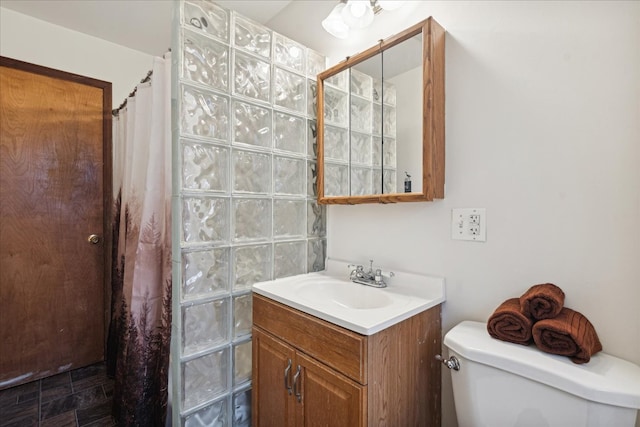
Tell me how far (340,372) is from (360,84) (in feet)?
4.01

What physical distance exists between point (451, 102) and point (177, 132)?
107 cm

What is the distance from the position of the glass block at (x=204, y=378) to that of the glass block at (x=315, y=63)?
1.44 m

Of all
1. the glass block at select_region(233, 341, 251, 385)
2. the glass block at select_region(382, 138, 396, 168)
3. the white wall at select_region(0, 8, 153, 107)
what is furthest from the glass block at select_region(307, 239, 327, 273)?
the white wall at select_region(0, 8, 153, 107)

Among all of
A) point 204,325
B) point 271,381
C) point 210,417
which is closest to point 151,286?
Result: point 204,325

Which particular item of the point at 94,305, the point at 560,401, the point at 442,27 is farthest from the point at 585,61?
the point at 94,305

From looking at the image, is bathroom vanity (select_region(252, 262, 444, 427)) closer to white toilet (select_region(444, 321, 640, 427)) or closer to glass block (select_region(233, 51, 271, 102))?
white toilet (select_region(444, 321, 640, 427))

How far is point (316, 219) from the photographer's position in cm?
165

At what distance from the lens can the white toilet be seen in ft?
2.20

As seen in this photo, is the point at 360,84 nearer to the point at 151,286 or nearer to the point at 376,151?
the point at 376,151

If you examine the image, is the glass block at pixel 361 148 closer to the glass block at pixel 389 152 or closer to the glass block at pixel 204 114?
the glass block at pixel 389 152

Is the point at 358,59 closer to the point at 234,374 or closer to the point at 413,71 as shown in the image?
the point at 413,71

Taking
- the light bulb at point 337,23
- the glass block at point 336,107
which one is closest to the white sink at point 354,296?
the glass block at point 336,107

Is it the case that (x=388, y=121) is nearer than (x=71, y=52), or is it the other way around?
(x=388, y=121)

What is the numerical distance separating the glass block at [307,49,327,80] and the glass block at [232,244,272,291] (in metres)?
0.95
